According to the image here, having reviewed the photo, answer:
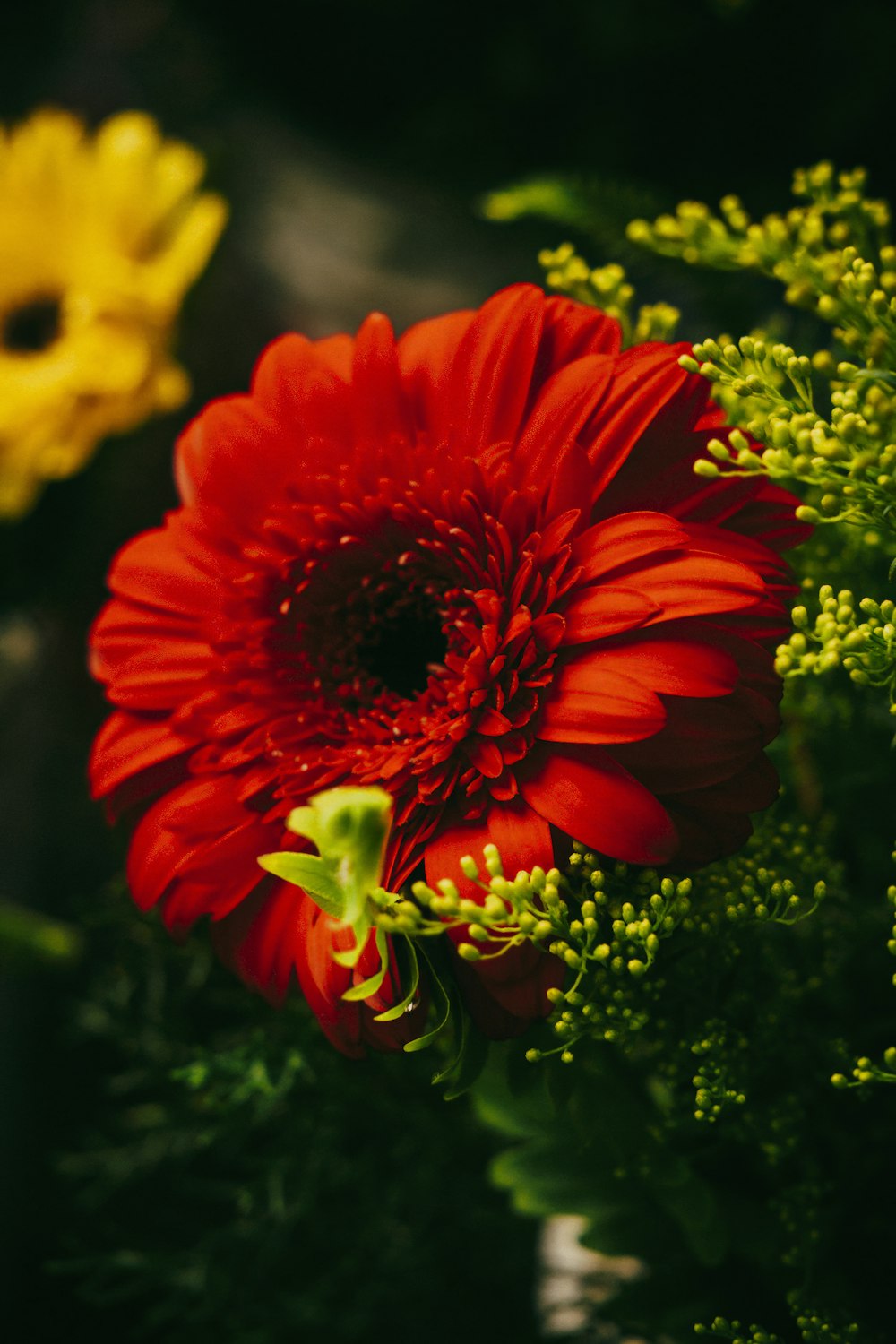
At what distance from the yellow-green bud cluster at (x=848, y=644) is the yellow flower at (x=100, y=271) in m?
0.45

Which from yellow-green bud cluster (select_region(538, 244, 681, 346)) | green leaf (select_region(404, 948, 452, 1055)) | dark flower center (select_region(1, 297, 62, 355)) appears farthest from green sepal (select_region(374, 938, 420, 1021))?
dark flower center (select_region(1, 297, 62, 355))

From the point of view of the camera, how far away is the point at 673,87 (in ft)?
2.65

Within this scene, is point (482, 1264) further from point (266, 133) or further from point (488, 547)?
point (266, 133)

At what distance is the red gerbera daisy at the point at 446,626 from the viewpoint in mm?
291

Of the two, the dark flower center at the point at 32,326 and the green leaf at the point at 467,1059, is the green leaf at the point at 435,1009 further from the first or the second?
the dark flower center at the point at 32,326

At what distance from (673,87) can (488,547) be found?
2.06 ft

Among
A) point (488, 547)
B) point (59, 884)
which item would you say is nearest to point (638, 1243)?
point (488, 547)

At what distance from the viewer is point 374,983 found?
10.8 inches

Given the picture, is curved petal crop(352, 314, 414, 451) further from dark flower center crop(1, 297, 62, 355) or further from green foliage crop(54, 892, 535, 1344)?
dark flower center crop(1, 297, 62, 355)

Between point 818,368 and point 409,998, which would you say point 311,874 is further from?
point 818,368

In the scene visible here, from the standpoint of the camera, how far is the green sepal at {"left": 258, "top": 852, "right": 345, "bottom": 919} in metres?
0.27

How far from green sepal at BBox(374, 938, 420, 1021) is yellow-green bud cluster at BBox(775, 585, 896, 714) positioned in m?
0.12

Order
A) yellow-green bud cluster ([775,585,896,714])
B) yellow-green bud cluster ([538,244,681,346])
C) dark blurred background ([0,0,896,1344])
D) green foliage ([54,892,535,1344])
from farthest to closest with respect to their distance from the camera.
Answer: dark blurred background ([0,0,896,1344])
green foliage ([54,892,535,1344])
yellow-green bud cluster ([538,244,681,346])
yellow-green bud cluster ([775,585,896,714])

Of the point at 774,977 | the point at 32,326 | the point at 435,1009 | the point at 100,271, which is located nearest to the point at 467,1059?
the point at 435,1009
